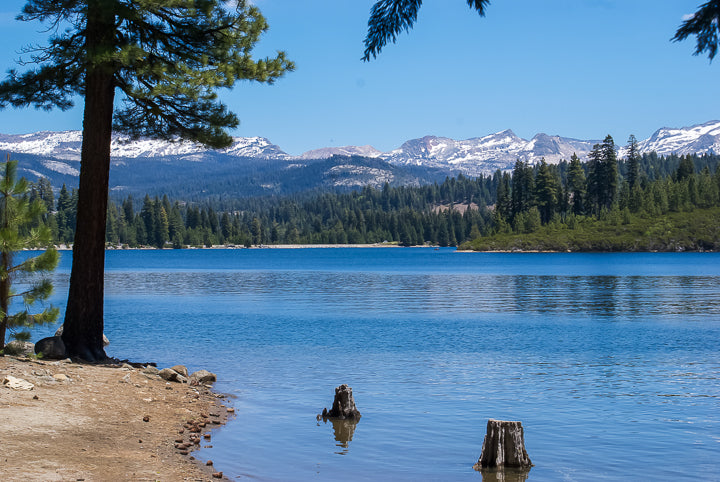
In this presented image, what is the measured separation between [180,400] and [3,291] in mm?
4974

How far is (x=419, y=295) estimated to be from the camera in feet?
198

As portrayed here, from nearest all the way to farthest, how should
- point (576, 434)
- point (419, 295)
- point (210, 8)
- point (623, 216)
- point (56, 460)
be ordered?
point (56, 460) < point (576, 434) < point (210, 8) < point (419, 295) < point (623, 216)

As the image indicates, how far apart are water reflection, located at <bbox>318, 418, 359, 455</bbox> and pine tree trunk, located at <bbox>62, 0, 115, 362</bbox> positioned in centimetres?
729

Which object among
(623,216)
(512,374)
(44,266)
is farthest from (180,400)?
(623,216)

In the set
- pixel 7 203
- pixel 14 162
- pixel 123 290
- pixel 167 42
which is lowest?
pixel 123 290

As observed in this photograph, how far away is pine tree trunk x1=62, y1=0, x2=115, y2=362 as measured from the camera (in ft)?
61.8

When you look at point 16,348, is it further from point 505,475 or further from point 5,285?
point 505,475

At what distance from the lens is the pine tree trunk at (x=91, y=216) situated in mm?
18844

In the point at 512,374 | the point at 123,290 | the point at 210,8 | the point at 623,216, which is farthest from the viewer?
the point at 623,216

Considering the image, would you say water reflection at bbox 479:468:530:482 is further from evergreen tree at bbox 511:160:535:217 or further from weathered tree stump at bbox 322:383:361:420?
evergreen tree at bbox 511:160:535:217

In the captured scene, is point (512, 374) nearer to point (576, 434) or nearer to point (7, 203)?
point (576, 434)

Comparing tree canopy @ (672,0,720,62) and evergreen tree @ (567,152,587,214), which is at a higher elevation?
evergreen tree @ (567,152,587,214)

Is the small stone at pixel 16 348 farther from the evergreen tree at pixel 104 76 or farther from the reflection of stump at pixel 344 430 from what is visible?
the reflection of stump at pixel 344 430

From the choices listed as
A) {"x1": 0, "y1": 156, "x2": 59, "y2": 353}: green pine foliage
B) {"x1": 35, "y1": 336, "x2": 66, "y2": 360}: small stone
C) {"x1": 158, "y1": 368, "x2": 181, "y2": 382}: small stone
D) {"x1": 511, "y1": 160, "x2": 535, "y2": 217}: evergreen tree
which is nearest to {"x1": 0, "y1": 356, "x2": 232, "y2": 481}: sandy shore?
{"x1": 158, "y1": 368, "x2": 181, "y2": 382}: small stone
